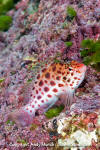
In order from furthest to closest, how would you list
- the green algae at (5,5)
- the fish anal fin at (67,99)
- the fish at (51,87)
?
the green algae at (5,5)
the fish at (51,87)
the fish anal fin at (67,99)

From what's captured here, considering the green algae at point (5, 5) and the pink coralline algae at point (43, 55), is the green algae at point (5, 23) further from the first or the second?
the green algae at point (5, 5)

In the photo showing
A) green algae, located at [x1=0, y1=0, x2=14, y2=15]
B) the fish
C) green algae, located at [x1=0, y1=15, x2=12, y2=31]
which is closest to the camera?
the fish

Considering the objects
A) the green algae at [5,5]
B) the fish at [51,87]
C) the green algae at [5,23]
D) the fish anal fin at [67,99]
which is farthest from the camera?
the green algae at [5,5]

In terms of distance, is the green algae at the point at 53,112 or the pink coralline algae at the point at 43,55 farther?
the green algae at the point at 53,112

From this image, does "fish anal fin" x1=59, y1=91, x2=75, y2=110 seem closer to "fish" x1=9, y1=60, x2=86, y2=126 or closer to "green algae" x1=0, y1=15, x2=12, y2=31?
"fish" x1=9, y1=60, x2=86, y2=126

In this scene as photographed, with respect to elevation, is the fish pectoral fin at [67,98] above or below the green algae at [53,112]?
above

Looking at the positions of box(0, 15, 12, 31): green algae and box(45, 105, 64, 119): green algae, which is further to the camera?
box(0, 15, 12, 31): green algae

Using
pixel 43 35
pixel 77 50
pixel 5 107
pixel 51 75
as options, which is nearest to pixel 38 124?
pixel 51 75

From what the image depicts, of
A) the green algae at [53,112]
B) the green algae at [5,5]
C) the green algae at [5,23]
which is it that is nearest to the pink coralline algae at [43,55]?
the green algae at [53,112]

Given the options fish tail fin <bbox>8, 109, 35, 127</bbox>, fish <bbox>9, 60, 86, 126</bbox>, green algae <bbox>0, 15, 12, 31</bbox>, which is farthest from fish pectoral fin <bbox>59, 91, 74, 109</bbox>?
green algae <bbox>0, 15, 12, 31</bbox>

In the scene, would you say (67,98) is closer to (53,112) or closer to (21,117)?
(53,112)
